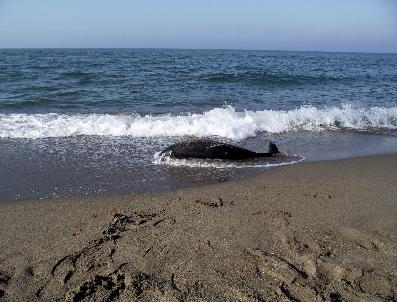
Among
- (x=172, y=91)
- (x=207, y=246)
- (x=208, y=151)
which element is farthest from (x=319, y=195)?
(x=172, y=91)

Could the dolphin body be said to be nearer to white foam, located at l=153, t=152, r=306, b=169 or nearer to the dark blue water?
white foam, located at l=153, t=152, r=306, b=169

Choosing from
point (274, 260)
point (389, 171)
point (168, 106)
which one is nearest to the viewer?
point (274, 260)

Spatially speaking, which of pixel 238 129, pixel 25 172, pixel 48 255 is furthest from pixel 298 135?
pixel 48 255

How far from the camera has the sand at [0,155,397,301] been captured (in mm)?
2977

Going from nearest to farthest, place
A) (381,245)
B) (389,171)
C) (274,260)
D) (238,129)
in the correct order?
(274,260) < (381,245) < (389,171) < (238,129)

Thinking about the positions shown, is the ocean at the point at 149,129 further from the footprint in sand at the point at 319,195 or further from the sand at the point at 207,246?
the footprint in sand at the point at 319,195

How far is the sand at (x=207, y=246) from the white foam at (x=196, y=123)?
13.4ft

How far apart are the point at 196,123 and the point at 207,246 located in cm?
622

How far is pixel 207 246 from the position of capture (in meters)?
3.62

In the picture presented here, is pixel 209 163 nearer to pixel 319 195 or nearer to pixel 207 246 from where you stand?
pixel 319 195

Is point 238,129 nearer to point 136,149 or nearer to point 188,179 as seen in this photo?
point 136,149

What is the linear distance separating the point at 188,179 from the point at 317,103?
32.7ft

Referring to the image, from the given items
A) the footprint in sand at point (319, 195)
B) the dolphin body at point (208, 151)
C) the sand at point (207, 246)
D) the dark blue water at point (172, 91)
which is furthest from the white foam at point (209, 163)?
the dark blue water at point (172, 91)

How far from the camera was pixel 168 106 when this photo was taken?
13141mm
